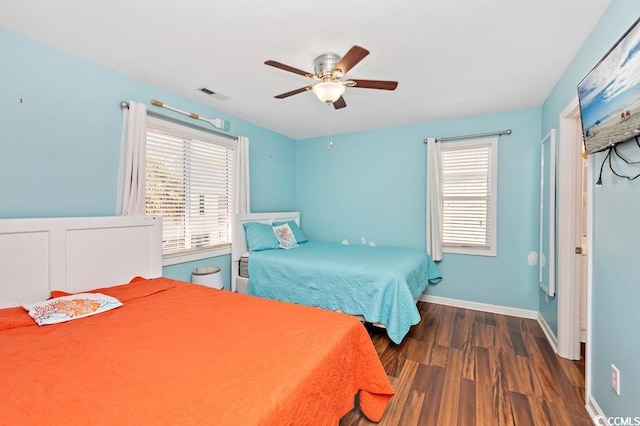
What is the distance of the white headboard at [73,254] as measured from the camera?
172cm

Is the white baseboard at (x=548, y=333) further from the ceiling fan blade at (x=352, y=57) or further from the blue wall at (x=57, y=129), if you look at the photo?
the blue wall at (x=57, y=129)

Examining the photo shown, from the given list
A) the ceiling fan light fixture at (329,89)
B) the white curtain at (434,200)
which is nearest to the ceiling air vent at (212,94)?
the ceiling fan light fixture at (329,89)

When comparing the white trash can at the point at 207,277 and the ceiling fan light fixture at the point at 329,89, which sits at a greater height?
the ceiling fan light fixture at the point at 329,89

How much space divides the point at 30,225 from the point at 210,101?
1920mm

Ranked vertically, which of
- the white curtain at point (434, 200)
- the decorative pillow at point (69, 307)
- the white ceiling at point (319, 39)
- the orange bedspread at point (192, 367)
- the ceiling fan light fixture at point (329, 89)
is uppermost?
the white ceiling at point (319, 39)

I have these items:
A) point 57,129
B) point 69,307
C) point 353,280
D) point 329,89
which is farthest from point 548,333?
point 57,129

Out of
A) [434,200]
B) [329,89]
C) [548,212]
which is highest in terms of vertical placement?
[329,89]

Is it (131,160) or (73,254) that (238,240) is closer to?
(131,160)

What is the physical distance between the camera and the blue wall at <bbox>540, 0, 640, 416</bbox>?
130 centimetres

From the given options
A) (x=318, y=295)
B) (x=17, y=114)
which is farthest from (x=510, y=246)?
(x=17, y=114)

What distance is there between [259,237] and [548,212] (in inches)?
125

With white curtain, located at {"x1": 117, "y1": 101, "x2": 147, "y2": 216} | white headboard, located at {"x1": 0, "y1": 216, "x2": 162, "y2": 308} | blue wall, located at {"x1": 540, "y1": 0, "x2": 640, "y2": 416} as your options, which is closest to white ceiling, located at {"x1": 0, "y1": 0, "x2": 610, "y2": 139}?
blue wall, located at {"x1": 540, "y1": 0, "x2": 640, "y2": 416}

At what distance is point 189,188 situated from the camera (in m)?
3.04

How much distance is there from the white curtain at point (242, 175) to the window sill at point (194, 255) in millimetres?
513
